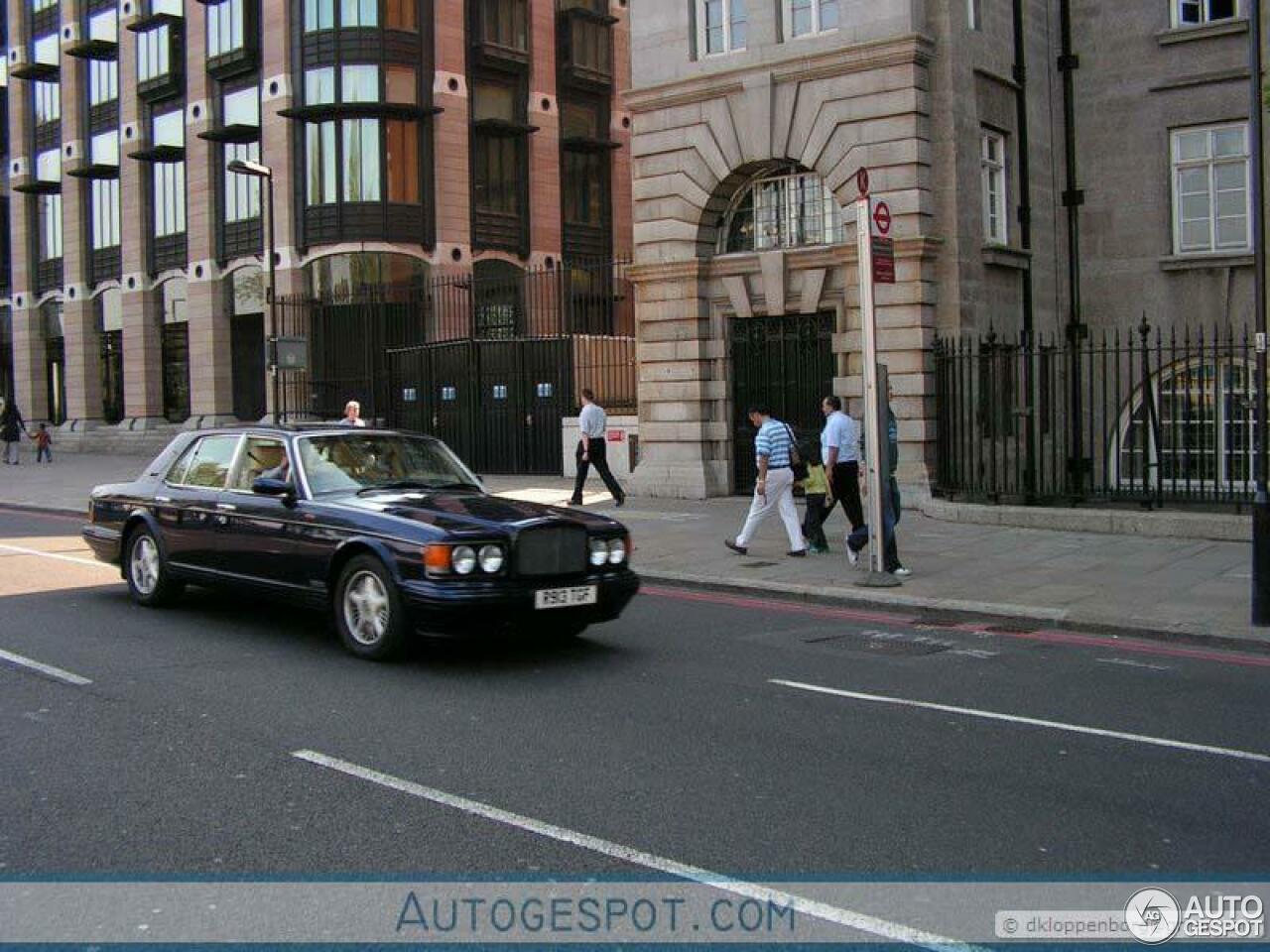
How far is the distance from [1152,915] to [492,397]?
21432 millimetres

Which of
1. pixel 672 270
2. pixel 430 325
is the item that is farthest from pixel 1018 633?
pixel 430 325

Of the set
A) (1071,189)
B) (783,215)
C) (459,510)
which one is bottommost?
(459,510)

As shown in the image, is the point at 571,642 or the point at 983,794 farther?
the point at 571,642

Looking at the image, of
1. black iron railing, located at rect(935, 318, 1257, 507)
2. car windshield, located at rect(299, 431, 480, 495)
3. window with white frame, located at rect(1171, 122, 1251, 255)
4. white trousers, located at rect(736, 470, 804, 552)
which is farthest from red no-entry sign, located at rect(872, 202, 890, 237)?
window with white frame, located at rect(1171, 122, 1251, 255)

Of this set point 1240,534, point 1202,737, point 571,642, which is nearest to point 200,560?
point 571,642

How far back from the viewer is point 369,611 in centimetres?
767

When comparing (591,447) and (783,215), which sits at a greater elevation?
(783,215)

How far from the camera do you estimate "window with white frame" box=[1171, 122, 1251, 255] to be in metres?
18.8

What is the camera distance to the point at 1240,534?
44.2ft

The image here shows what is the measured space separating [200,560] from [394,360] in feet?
58.6

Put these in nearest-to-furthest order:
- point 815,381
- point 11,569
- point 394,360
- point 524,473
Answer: point 11,569 < point 815,381 < point 524,473 < point 394,360

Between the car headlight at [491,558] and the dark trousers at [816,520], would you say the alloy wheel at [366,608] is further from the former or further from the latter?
the dark trousers at [816,520]

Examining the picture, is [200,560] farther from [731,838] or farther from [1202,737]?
[1202,737]

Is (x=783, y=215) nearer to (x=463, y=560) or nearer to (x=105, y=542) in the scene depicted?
(x=105, y=542)
